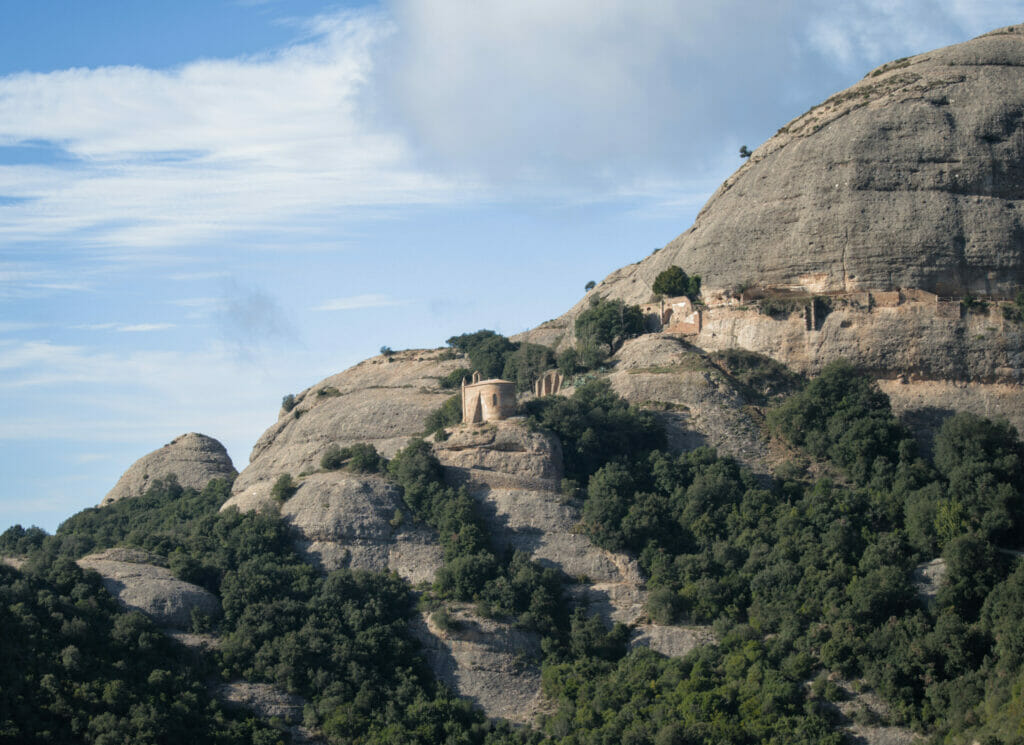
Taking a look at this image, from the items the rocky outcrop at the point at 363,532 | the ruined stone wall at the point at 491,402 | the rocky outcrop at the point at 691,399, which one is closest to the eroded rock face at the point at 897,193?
the rocky outcrop at the point at 691,399

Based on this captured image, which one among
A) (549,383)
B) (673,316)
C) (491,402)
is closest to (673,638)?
(491,402)

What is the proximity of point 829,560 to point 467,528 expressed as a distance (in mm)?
13092

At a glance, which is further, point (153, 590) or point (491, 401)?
point (491, 401)

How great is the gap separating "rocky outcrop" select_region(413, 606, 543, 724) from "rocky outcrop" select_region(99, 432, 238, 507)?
85.6 feet

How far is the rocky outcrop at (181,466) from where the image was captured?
82188 mm

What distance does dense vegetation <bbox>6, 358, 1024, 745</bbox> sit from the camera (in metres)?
52.2

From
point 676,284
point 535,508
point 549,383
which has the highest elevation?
point 676,284

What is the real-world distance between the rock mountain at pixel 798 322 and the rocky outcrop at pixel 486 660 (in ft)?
1.04

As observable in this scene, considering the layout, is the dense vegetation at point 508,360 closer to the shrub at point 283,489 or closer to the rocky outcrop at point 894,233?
the rocky outcrop at point 894,233

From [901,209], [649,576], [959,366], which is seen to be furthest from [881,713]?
[901,209]

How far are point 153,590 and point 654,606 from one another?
1763cm

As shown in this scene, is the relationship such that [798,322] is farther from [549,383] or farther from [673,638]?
[673,638]

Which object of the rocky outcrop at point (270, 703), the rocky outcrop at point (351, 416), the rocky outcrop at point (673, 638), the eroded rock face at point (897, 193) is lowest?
the rocky outcrop at point (270, 703)

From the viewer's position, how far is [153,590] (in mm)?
58281
